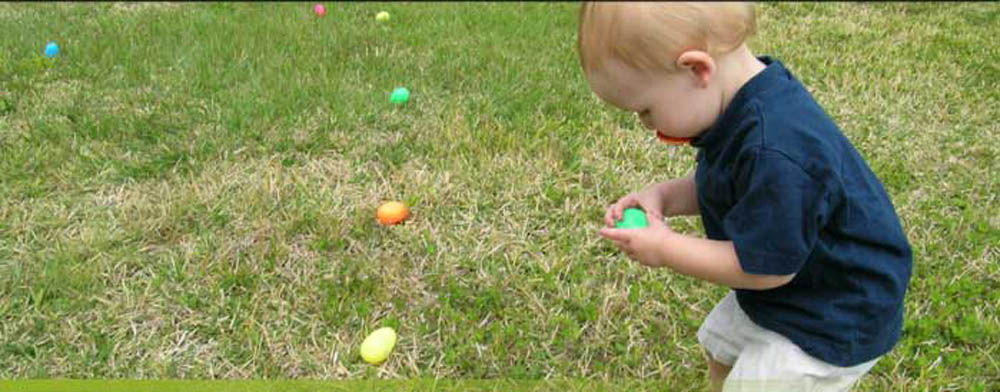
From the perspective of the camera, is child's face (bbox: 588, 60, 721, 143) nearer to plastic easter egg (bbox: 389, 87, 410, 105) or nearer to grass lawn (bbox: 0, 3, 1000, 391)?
grass lawn (bbox: 0, 3, 1000, 391)

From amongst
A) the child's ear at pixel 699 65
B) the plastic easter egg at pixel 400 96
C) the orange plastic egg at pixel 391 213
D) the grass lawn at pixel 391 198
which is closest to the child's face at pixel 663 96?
the child's ear at pixel 699 65

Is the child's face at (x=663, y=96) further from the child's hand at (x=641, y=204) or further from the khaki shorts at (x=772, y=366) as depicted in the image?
the khaki shorts at (x=772, y=366)

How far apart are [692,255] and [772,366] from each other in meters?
0.34

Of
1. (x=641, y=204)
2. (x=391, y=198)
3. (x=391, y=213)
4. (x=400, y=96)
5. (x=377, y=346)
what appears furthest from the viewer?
(x=400, y=96)

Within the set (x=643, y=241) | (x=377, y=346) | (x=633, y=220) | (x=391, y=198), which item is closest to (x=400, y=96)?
(x=391, y=198)

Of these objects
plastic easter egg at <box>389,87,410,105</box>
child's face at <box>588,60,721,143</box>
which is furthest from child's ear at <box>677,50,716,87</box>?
plastic easter egg at <box>389,87,410,105</box>

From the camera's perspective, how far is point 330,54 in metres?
4.26

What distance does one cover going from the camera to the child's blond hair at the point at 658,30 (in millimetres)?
1135

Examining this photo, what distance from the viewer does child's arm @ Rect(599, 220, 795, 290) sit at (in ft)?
4.47

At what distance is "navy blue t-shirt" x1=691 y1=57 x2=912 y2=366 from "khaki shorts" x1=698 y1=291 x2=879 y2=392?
31 mm

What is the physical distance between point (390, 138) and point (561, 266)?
1.09 meters

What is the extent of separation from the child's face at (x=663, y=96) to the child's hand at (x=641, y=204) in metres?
0.28

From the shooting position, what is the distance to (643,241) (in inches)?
56.1

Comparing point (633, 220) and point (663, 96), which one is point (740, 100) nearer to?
point (663, 96)
